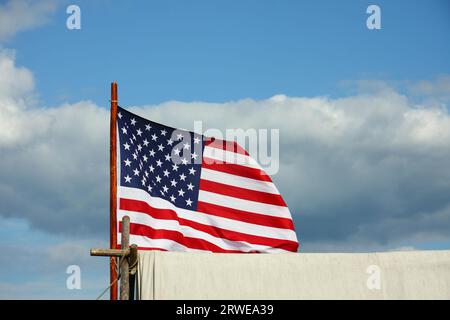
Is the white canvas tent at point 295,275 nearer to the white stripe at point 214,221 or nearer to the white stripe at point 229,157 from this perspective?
the white stripe at point 214,221

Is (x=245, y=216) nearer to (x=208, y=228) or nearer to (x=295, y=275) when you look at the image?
(x=208, y=228)

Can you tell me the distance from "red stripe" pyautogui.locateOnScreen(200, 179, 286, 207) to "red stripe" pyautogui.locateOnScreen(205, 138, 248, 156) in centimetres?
84

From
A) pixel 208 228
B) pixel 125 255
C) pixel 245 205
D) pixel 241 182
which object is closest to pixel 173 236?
pixel 208 228

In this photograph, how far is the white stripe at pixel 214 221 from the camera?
15.3 meters

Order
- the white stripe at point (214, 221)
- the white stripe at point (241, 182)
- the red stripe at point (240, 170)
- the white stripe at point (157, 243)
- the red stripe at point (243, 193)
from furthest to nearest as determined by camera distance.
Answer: the red stripe at point (240, 170)
the white stripe at point (241, 182)
the red stripe at point (243, 193)
the white stripe at point (214, 221)
the white stripe at point (157, 243)

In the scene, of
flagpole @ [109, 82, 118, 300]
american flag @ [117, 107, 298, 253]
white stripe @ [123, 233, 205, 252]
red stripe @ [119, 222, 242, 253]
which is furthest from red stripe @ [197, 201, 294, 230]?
flagpole @ [109, 82, 118, 300]

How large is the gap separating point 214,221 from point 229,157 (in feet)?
5.06

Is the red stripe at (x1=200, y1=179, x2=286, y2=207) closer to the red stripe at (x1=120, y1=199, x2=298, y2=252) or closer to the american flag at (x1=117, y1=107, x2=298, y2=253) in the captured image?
the american flag at (x1=117, y1=107, x2=298, y2=253)

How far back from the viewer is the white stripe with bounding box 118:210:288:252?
596 inches

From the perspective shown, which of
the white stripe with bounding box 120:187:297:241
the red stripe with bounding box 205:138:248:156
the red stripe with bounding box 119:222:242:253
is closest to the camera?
the red stripe with bounding box 119:222:242:253

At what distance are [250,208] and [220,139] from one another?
165 cm

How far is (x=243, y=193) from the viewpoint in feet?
54.9

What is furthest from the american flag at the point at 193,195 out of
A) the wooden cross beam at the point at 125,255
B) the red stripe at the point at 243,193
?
the wooden cross beam at the point at 125,255
